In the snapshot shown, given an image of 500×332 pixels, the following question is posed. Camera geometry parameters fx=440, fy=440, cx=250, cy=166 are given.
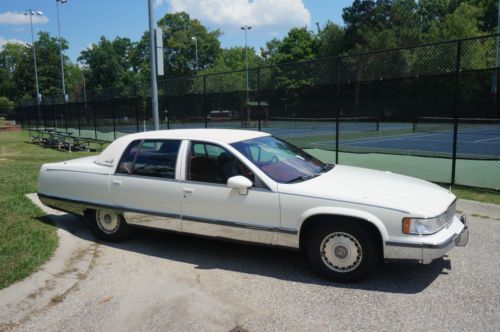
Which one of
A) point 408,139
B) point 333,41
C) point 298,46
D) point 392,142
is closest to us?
point 392,142

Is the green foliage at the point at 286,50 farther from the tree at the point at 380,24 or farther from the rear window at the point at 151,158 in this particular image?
the rear window at the point at 151,158

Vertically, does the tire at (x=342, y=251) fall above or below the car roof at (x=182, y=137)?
below

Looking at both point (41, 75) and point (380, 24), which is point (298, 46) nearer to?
point (380, 24)

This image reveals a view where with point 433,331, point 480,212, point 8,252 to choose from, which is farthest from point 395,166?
point 8,252

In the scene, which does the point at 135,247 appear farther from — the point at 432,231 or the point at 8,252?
the point at 432,231

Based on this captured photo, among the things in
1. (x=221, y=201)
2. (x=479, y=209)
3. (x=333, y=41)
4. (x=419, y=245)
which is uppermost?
(x=333, y=41)

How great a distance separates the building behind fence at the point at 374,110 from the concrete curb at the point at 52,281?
262 inches

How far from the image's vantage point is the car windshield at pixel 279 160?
494 centimetres

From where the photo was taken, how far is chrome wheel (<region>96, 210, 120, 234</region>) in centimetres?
590

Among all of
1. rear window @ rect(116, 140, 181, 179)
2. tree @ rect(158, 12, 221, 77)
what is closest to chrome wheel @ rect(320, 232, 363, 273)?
rear window @ rect(116, 140, 181, 179)

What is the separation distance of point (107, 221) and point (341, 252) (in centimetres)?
326

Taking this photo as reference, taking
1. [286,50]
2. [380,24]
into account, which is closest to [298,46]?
[286,50]

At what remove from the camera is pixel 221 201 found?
16.2 ft

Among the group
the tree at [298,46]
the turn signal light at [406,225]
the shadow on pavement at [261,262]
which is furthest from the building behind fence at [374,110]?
the tree at [298,46]
